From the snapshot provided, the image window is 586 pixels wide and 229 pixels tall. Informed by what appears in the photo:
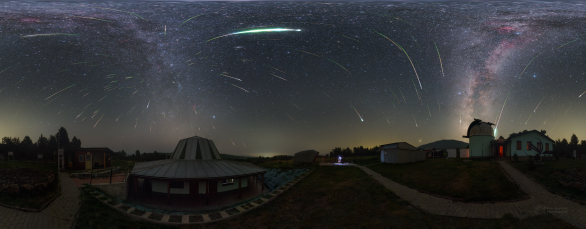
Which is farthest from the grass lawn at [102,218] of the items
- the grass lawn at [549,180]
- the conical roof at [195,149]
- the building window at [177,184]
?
the grass lawn at [549,180]

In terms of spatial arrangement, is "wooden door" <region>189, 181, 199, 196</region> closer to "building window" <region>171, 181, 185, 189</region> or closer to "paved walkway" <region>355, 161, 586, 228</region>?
"building window" <region>171, 181, 185, 189</region>

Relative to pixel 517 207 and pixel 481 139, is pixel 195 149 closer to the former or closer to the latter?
pixel 517 207

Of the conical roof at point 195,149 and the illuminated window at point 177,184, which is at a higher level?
the conical roof at point 195,149

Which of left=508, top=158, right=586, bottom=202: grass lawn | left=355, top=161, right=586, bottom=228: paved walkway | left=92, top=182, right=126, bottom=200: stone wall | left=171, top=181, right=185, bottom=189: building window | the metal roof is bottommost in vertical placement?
Answer: left=92, top=182, right=126, bottom=200: stone wall

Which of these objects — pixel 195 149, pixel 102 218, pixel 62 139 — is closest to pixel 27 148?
pixel 62 139

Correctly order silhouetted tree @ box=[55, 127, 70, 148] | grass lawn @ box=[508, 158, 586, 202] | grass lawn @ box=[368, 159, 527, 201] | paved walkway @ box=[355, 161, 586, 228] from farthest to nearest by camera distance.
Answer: silhouetted tree @ box=[55, 127, 70, 148] < grass lawn @ box=[368, 159, 527, 201] < grass lawn @ box=[508, 158, 586, 202] < paved walkway @ box=[355, 161, 586, 228]

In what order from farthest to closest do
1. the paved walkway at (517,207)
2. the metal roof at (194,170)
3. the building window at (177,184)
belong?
the building window at (177,184) < the metal roof at (194,170) < the paved walkway at (517,207)

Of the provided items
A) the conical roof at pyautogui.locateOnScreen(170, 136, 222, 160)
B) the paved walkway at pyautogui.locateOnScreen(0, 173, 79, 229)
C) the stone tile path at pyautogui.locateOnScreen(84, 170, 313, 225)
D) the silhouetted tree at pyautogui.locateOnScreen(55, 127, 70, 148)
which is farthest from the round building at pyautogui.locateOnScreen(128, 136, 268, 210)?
the silhouetted tree at pyautogui.locateOnScreen(55, 127, 70, 148)

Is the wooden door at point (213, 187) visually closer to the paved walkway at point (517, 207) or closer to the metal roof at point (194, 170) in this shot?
the metal roof at point (194, 170)
